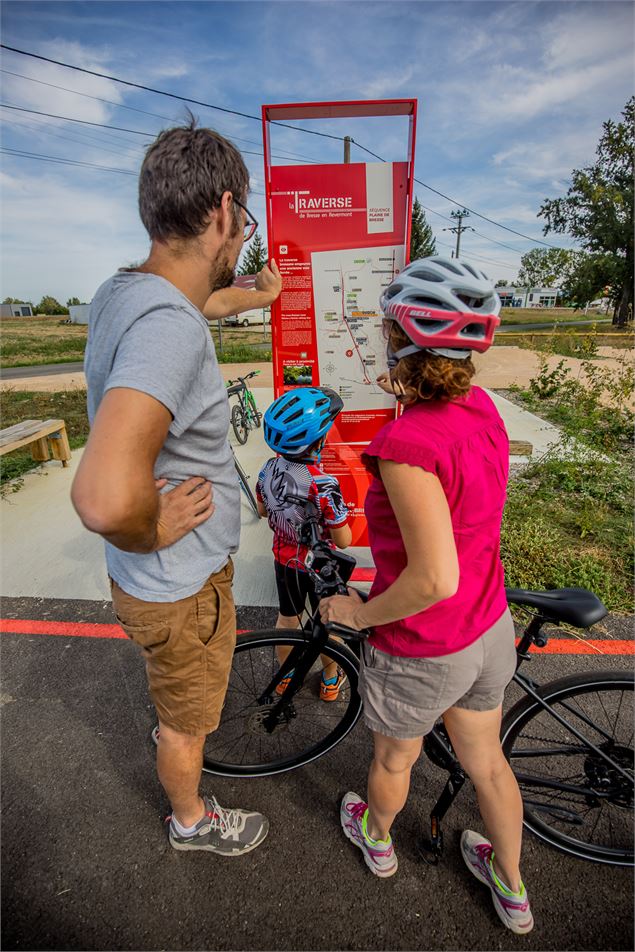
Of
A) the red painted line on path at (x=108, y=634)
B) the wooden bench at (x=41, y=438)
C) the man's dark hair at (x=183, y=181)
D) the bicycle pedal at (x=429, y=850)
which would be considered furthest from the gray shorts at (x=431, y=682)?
the wooden bench at (x=41, y=438)

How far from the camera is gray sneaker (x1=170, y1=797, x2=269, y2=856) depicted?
1852 millimetres

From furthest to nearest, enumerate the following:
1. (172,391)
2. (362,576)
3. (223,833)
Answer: (362,576) < (223,833) < (172,391)

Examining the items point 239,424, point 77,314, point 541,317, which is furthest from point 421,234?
point 239,424

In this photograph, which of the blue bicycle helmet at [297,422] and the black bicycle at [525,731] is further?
the blue bicycle helmet at [297,422]

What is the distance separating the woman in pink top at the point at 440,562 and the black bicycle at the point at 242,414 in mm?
5043

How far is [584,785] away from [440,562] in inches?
55.8

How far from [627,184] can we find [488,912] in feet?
140

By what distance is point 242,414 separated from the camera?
6660 millimetres

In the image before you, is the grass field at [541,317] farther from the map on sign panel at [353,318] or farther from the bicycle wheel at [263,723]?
the bicycle wheel at [263,723]

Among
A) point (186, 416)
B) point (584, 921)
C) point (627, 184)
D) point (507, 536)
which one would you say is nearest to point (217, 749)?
point (584, 921)

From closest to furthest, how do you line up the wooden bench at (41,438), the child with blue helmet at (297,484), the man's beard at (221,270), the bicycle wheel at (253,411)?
the man's beard at (221,270)
the child with blue helmet at (297,484)
the wooden bench at (41,438)
the bicycle wheel at (253,411)

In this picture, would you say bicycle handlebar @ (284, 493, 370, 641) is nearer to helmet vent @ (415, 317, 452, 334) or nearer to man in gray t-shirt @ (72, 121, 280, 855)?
man in gray t-shirt @ (72, 121, 280, 855)

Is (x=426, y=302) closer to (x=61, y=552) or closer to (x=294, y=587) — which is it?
(x=294, y=587)

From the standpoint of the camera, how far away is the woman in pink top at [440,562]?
46.4 inches
